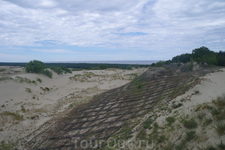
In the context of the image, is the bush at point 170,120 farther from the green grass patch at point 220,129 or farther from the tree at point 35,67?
the tree at point 35,67

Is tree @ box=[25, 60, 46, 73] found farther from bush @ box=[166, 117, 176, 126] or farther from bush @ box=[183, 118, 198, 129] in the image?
bush @ box=[183, 118, 198, 129]

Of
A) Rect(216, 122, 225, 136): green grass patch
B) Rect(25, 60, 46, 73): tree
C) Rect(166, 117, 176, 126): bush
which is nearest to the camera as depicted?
Rect(216, 122, 225, 136): green grass patch

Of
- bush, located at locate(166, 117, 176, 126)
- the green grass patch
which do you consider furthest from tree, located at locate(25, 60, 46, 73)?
the green grass patch

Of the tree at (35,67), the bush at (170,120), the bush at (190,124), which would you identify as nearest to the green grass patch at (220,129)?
the bush at (190,124)

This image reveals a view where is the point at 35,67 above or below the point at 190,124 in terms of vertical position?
above

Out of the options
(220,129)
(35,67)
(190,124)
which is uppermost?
(35,67)

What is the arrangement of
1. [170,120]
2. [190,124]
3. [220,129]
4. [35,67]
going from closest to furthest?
[220,129] < [190,124] < [170,120] < [35,67]

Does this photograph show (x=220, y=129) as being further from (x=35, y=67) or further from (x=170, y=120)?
(x=35, y=67)

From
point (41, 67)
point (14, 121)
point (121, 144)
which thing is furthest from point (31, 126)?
point (41, 67)

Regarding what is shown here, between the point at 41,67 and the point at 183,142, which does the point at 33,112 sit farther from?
the point at 41,67

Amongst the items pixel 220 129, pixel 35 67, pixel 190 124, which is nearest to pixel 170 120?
pixel 190 124

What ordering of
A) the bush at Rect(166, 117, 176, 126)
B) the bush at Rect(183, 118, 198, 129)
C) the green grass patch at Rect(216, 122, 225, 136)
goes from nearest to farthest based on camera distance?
1. the green grass patch at Rect(216, 122, 225, 136)
2. the bush at Rect(183, 118, 198, 129)
3. the bush at Rect(166, 117, 176, 126)
